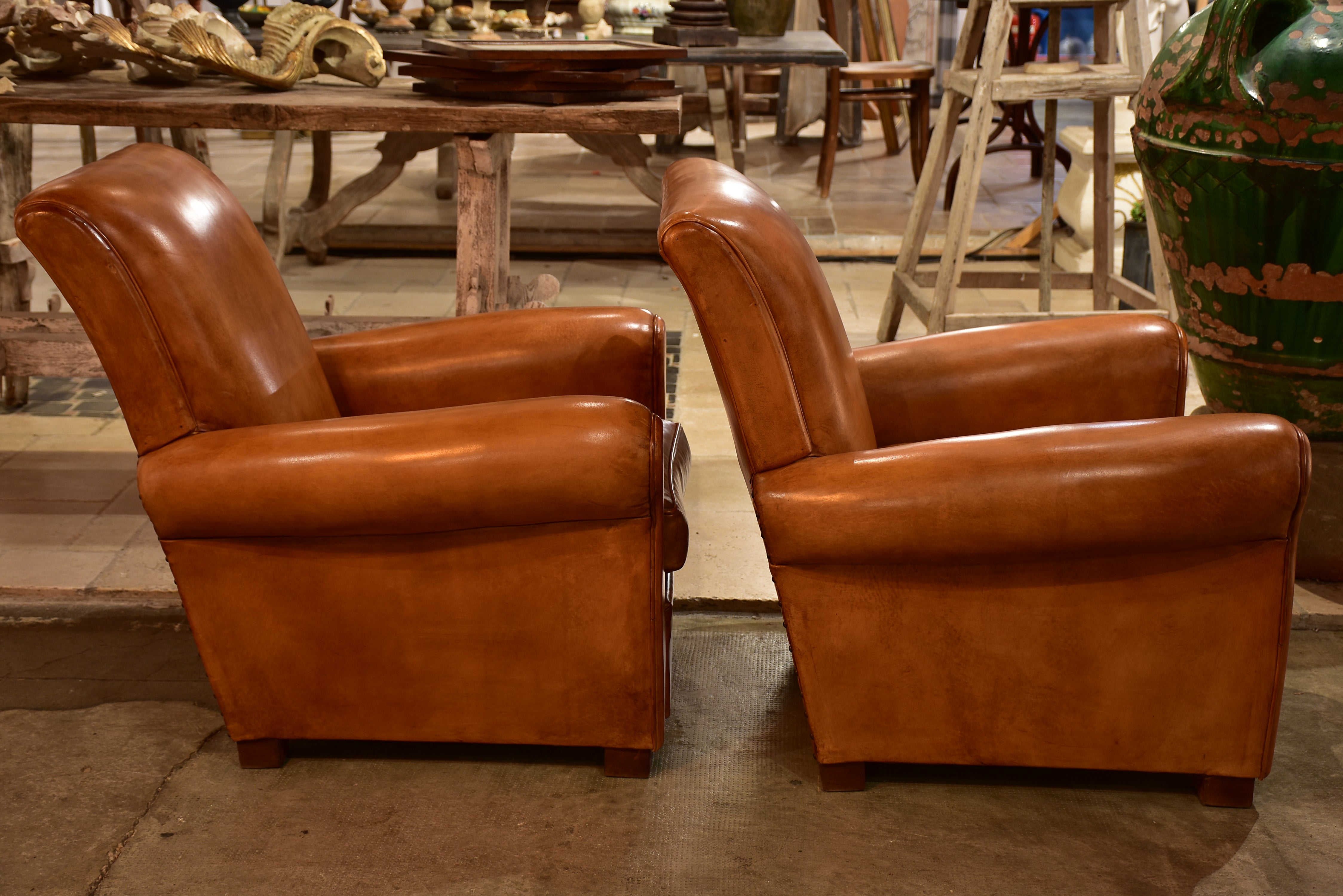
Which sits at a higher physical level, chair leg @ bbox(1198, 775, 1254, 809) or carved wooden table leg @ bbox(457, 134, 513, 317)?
carved wooden table leg @ bbox(457, 134, 513, 317)

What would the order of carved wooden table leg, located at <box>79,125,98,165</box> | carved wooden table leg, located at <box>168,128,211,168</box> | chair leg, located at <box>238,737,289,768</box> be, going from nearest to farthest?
chair leg, located at <box>238,737,289,768</box>, carved wooden table leg, located at <box>168,128,211,168</box>, carved wooden table leg, located at <box>79,125,98,165</box>

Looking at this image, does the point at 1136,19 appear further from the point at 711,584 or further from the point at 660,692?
the point at 660,692

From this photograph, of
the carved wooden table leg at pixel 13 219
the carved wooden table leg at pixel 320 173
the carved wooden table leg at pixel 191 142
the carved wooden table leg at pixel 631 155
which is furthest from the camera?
the carved wooden table leg at pixel 320 173

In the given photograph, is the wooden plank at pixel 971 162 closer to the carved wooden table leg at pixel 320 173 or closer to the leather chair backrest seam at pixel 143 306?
the leather chair backrest seam at pixel 143 306

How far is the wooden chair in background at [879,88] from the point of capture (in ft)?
19.7

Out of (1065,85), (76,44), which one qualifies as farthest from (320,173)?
(1065,85)

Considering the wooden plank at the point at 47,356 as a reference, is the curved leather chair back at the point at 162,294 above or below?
above

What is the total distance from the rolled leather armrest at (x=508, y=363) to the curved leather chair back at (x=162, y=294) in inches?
9.8

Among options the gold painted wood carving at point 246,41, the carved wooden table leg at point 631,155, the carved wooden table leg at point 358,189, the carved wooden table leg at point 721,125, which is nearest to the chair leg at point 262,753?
the gold painted wood carving at point 246,41

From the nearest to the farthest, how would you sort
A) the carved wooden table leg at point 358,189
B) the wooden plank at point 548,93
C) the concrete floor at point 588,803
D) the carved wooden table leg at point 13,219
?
1. the concrete floor at point 588,803
2. the wooden plank at point 548,93
3. the carved wooden table leg at point 13,219
4. the carved wooden table leg at point 358,189

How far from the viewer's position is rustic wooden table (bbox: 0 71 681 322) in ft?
8.08

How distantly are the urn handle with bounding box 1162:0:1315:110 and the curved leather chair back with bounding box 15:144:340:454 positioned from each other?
1780 millimetres

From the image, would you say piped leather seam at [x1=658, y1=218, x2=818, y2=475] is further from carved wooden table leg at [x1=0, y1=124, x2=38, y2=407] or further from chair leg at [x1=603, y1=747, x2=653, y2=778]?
carved wooden table leg at [x1=0, y1=124, x2=38, y2=407]

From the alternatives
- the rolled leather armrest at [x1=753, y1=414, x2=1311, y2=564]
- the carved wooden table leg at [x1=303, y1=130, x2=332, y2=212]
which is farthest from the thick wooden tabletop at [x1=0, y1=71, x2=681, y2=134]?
the carved wooden table leg at [x1=303, y1=130, x2=332, y2=212]
